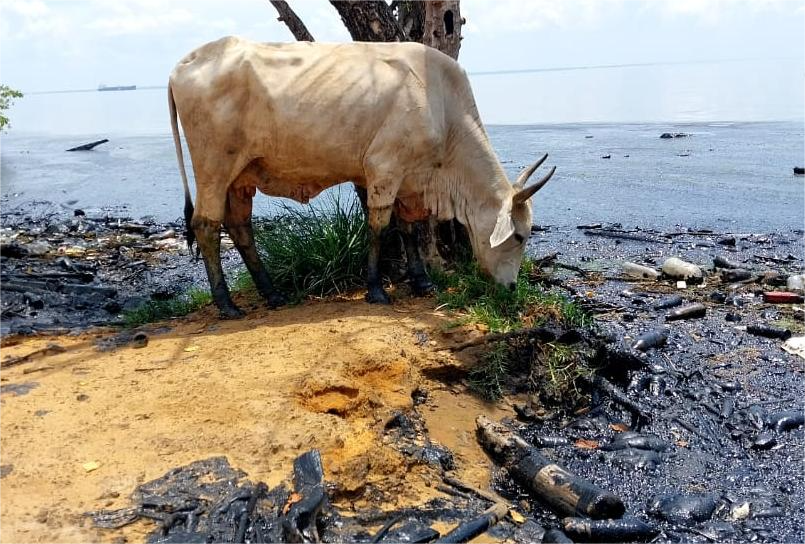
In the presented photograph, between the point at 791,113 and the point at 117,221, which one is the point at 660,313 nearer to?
the point at 117,221

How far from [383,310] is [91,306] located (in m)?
3.32

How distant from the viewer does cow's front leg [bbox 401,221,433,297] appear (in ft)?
22.8

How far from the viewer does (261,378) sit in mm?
5133

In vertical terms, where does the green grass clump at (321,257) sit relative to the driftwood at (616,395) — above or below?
above

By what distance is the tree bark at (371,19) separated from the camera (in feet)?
24.9

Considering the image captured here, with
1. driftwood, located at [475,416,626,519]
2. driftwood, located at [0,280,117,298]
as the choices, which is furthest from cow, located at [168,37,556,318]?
driftwood, located at [0,280,117,298]

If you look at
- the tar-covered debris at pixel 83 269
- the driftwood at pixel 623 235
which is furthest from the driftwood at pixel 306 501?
the driftwood at pixel 623 235

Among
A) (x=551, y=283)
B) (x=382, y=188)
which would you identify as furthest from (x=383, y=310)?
(x=551, y=283)

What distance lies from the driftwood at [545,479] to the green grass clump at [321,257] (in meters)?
2.44

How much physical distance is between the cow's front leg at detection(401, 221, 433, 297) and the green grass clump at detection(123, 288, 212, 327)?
1.93 meters

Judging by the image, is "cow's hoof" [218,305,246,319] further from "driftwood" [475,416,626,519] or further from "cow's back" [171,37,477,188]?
"driftwood" [475,416,626,519]

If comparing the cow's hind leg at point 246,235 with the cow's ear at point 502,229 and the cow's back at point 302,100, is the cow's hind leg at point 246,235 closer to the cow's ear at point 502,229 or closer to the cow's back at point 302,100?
the cow's back at point 302,100

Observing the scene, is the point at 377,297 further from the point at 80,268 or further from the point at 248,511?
the point at 80,268

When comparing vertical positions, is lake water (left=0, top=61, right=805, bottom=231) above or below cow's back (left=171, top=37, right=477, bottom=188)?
below
